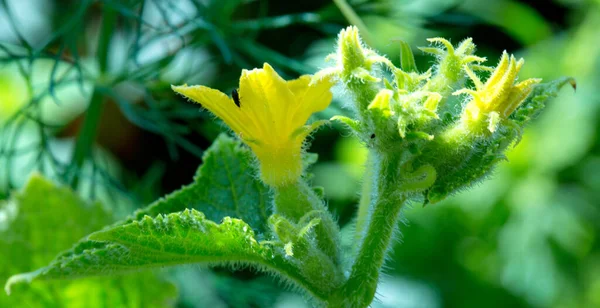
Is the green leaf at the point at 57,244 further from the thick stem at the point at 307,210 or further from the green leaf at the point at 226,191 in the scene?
the thick stem at the point at 307,210

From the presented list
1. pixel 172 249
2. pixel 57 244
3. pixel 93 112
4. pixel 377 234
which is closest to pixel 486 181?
pixel 93 112

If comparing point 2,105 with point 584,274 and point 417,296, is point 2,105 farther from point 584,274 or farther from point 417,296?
point 584,274

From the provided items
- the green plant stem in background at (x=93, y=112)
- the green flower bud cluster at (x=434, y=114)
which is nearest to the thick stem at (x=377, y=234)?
the green flower bud cluster at (x=434, y=114)

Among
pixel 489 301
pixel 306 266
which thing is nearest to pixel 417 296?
pixel 489 301

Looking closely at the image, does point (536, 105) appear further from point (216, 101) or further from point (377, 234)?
point (216, 101)

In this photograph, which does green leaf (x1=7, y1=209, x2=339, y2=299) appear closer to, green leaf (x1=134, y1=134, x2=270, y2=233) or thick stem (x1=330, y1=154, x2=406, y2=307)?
thick stem (x1=330, y1=154, x2=406, y2=307)

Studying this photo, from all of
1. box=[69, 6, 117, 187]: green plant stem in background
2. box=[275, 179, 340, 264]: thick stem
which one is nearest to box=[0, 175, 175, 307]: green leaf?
box=[69, 6, 117, 187]: green plant stem in background
